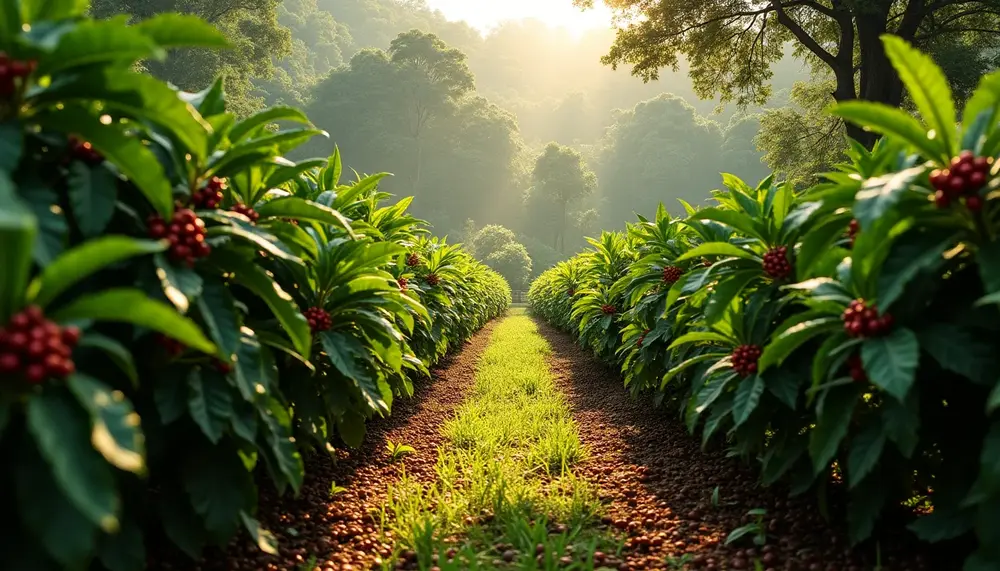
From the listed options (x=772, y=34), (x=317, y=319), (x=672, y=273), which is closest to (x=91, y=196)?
(x=317, y=319)

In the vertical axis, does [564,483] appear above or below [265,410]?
below

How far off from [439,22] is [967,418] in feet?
369

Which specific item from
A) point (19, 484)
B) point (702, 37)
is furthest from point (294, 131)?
point (702, 37)

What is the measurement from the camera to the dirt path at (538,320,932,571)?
7.43 feet

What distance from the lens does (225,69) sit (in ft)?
79.9

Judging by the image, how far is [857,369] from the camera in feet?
6.16

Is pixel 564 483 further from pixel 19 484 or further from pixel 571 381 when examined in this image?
pixel 571 381

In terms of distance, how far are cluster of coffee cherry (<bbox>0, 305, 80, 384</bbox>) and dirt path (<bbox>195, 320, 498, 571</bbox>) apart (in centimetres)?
130

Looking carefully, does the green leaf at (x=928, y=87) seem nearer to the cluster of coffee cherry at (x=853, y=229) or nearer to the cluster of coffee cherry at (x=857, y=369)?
the cluster of coffee cherry at (x=853, y=229)

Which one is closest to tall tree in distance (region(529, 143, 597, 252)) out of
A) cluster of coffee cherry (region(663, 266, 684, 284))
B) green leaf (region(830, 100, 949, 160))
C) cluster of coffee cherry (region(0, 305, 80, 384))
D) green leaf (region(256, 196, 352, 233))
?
cluster of coffee cherry (region(663, 266, 684, 284))

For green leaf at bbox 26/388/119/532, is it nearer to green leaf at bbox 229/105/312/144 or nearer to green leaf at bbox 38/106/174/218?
green leaf at bbox 38/106/174/218

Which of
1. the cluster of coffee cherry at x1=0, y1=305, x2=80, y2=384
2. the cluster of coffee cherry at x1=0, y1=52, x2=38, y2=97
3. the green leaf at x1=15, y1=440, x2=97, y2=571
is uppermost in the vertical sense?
the cluster of coffee cherry at x1=0, y1=52, x2=38, y2=97

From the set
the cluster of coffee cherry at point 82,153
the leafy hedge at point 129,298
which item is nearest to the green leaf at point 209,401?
the leafy hedge at point 129,298

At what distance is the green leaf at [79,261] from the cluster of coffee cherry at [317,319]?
55.5 inches
